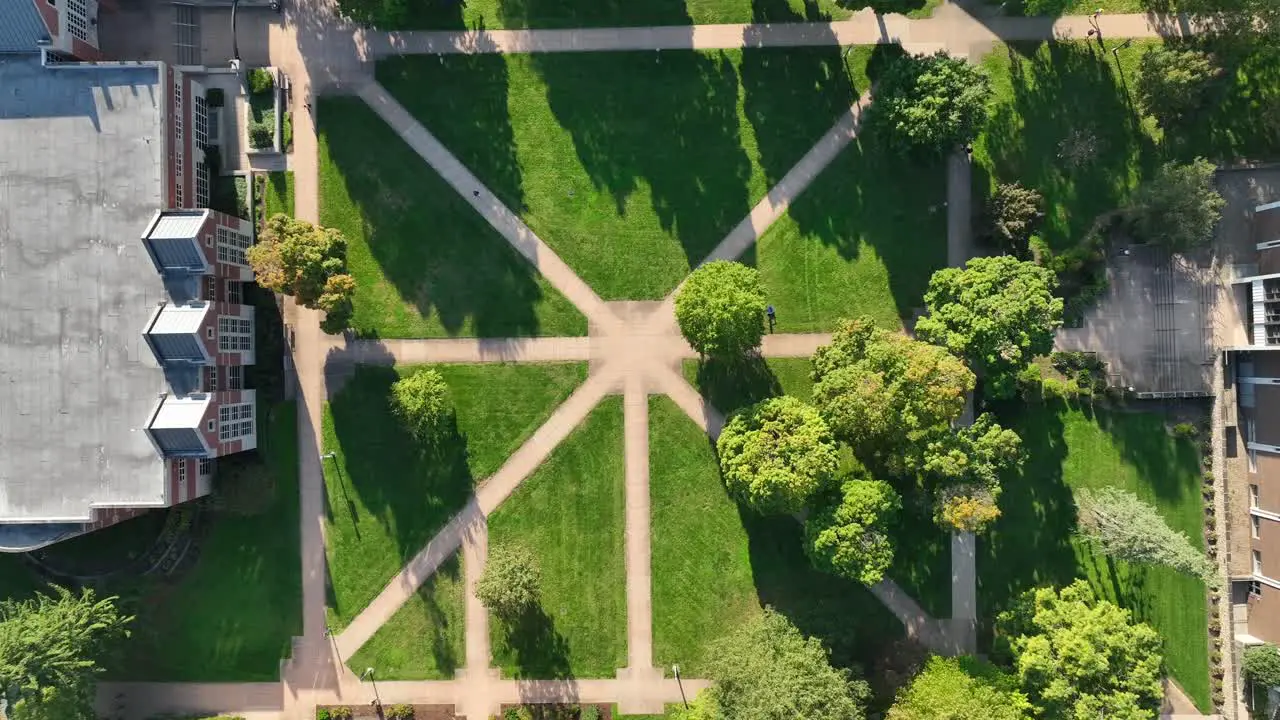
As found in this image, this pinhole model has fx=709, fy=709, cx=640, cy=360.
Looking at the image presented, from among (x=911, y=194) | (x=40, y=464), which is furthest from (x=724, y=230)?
(x=40, y=464)

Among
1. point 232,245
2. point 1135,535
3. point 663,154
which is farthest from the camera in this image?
point 663,154

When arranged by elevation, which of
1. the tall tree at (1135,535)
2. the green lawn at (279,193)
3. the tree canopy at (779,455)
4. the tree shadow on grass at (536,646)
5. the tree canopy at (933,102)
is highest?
the tree canopy at (933,102)

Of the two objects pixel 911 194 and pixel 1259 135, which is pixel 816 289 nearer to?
pixel 911 194

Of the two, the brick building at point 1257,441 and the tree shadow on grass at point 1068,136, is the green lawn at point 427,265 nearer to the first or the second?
the tree shadow on grass at point 1068,136

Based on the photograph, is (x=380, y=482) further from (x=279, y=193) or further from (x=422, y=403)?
(x=279, y=193)

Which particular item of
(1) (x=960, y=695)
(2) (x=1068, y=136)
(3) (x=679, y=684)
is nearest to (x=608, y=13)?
(2) (x=1068, y=136)

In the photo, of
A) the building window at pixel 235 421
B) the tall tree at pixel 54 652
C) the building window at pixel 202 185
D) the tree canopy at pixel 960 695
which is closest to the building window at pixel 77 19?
the building window at pixel 202 185
